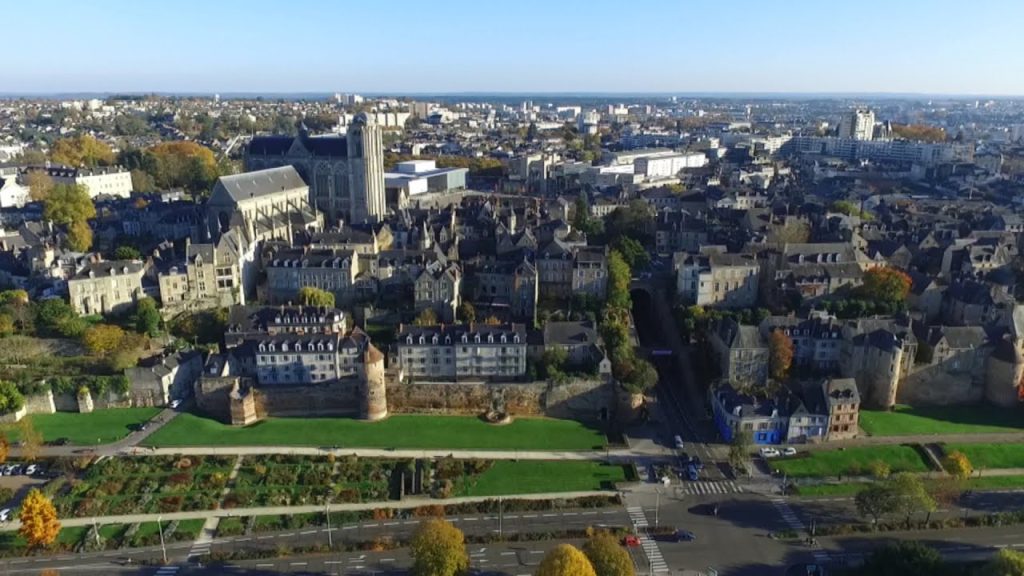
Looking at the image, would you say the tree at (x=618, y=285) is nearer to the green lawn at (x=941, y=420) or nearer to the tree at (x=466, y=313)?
the tree at (x=466, y=313)

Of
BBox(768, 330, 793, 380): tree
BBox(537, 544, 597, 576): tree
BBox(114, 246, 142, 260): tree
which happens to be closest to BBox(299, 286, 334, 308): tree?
BBox(114, 246, 142, 260): tree


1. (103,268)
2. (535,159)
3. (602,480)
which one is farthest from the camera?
(535,159)

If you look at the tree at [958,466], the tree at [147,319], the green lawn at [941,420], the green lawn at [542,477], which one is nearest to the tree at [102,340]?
the tree at [147,319]

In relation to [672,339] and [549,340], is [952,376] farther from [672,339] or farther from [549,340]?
[549,340]

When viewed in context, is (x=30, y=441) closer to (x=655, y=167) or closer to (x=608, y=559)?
(x=608, y=559)

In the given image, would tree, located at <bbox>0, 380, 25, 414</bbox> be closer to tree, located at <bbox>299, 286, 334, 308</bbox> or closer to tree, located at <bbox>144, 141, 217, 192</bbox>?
tree, located at <bbox>299, 286, 334, 308</bbox>

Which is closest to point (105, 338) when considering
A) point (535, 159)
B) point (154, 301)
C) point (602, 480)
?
point (154, 301)
